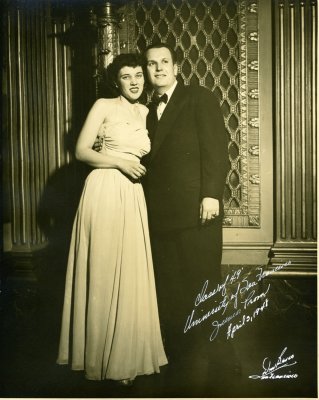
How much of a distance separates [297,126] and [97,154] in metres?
0.81

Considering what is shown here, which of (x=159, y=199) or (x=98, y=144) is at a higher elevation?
(x=98, y=144)

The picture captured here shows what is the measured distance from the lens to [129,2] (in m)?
2.00

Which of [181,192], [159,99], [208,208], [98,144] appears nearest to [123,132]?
[98,144]

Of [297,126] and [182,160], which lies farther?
[297,126]

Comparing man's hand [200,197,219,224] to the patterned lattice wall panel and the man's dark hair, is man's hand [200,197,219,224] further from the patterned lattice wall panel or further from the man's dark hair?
the man's dark hair

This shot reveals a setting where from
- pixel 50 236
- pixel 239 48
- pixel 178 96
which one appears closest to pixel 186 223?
pixel 178 96

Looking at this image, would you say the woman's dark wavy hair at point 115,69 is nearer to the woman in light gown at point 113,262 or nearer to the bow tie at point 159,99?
the woman in light gown at point 113,262

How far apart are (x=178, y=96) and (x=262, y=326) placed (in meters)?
0.94

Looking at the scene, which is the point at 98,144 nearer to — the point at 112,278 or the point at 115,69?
the point at 115,69

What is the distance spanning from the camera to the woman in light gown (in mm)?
1774

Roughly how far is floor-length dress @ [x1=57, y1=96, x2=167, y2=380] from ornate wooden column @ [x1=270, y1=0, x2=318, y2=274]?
592mm

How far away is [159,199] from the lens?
188cm
